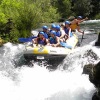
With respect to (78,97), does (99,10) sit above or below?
below

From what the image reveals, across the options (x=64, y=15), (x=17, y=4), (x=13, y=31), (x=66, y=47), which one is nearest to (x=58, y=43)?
(x=66, y=47)

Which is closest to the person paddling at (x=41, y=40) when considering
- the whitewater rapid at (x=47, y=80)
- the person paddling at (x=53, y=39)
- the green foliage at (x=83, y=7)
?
the person paddling at (x=53, y=39)

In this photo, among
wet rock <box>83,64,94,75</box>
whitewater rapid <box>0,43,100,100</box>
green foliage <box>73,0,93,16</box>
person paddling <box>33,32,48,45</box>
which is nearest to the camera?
whitewater rapid <box>0,43,100,100</box>

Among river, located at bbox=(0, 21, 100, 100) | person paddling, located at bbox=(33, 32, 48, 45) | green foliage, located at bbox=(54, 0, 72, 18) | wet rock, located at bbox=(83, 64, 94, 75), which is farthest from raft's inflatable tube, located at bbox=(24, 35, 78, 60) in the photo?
green foliage, located at bbox=(54, 0, 72, 18)

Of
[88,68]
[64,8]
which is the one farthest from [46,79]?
[64,8]

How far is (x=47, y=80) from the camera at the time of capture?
987 centimetres

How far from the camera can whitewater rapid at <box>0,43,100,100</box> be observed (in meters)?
7.96

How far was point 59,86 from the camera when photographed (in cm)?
880

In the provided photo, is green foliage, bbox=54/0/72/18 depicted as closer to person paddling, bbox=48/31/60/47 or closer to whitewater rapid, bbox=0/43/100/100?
whitewater rapid, bbox=0/43/100/100

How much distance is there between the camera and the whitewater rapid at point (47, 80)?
7.96 m

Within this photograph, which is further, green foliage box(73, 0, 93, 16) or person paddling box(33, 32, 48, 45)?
green foliage box(73, 0, 93, 16)

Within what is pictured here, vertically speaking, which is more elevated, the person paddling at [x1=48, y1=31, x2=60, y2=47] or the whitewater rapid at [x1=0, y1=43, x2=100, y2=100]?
the person paddling at [x1=48, y1=31, x2=60, y2=47]

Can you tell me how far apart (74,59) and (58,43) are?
110 centimetres

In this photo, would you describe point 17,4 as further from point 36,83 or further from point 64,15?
point 64,15
